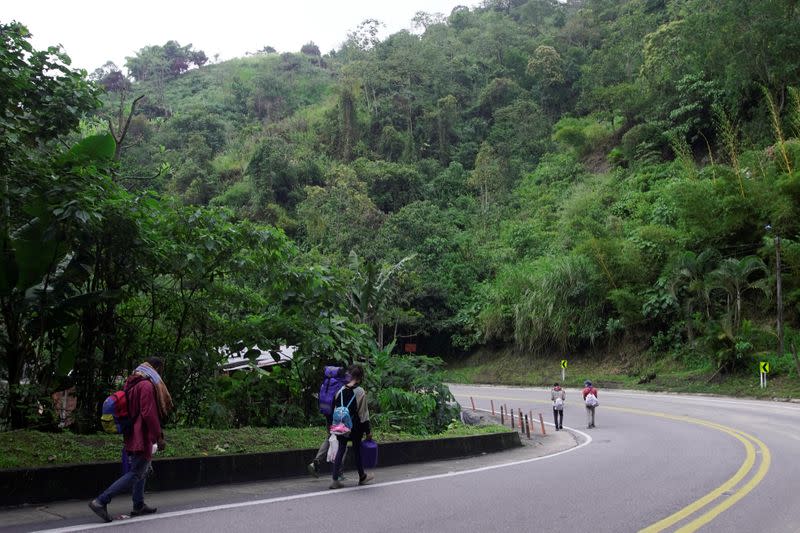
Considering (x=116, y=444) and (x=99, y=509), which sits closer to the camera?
(x=99, y=509)

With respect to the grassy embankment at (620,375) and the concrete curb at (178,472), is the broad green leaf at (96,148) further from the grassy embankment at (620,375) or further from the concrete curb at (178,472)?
the grassy embankment at (620,375)

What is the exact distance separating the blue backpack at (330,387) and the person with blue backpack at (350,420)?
0.21 feet

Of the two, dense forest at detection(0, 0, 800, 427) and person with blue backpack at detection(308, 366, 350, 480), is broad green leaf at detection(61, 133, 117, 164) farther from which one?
person with blue backpack at detection(308, 366, 350, 480)

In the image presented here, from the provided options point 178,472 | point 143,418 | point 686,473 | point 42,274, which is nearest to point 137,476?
point 143,418

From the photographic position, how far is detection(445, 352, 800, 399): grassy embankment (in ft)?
88.4

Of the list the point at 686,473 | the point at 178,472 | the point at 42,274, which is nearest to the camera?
the point at 178,472

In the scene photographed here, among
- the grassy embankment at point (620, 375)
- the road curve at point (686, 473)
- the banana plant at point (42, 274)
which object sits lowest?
the grassy embankment at point (620, 375)

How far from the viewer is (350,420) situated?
768 centimetres

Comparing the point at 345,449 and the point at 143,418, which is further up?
the point at 143,418

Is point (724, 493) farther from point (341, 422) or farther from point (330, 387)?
point (330, 387)

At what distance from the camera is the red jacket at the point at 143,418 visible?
591cm

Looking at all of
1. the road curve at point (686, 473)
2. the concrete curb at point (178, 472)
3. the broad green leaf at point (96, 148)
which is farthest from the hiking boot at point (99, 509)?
the broad green leaf at point (96, 148)

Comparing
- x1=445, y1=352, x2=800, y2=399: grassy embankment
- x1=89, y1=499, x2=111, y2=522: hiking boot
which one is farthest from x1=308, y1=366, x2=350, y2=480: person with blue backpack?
x1=445, y1=352, x2=800, y2=399: grassy embankment

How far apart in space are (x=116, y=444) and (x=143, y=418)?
6.29 ft
